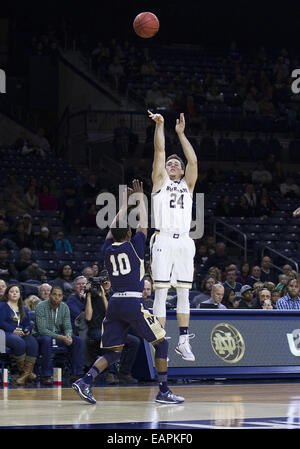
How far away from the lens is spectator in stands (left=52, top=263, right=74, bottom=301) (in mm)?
15113

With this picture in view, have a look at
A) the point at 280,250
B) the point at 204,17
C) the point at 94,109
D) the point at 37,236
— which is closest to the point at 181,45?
the point at 204,17

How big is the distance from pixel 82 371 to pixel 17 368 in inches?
39.4

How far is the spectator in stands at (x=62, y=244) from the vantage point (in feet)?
60.4

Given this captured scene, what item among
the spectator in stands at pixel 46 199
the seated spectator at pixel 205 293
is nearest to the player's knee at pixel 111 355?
the seated spectator at pixel 205 293

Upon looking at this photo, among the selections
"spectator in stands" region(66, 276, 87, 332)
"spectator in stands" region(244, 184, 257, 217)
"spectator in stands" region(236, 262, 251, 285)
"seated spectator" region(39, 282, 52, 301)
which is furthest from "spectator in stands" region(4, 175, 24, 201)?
"spectator in stands" region(66, 276, 87, 332)

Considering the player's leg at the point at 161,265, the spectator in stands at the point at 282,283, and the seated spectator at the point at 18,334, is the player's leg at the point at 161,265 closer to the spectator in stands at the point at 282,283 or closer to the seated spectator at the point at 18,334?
the seated spectator at the point at 18,334

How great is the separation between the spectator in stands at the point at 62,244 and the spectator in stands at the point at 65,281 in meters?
2.60

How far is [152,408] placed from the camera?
8641mm

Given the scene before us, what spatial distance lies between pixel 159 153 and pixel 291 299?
5243 millimetres

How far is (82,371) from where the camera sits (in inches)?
498

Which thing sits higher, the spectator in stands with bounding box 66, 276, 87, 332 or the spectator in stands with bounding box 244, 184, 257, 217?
the spectator in stands with bounding box 244, 184, 257, 217

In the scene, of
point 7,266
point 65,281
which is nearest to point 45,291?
point 65,281

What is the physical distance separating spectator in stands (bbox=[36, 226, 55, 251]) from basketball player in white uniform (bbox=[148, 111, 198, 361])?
27.2 feet

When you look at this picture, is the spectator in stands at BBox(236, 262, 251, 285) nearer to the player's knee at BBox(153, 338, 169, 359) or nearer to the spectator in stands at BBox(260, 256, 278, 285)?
the spectator in stands at BBox(260, 256, 278, 285)
